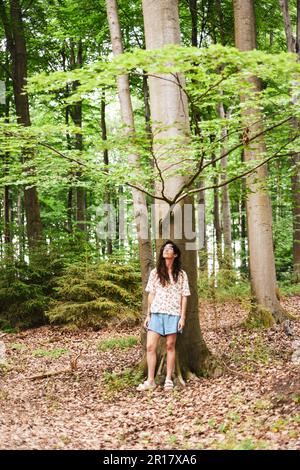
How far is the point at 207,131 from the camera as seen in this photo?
6.29m

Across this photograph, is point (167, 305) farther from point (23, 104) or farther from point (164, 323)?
point (23, 104)

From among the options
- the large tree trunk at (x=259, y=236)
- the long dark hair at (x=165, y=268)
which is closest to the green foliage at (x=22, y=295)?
the large tree trunk at (x=259, y=236)

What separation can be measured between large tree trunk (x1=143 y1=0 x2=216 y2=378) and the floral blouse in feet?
0.90

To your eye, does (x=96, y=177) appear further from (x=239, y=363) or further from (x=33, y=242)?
(x=33, y=242)

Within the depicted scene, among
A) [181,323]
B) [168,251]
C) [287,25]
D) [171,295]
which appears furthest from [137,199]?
[287,25]

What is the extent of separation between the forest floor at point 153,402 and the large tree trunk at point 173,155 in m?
0.39

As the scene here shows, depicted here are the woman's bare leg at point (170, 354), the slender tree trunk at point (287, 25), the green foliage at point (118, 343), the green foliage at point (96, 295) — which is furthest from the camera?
the green foliage at point (96, 295)

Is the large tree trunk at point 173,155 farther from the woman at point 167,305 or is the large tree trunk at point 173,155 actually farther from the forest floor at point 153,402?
the forest floor at point 153,402

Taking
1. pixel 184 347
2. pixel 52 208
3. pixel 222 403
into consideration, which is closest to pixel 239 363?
pixel 184 347

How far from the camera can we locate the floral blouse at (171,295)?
687 cm

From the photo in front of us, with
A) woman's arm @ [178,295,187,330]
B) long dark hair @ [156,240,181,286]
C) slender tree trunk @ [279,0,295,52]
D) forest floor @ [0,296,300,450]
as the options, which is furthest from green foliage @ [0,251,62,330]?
slender tree trunk @ [279,0,295,52]

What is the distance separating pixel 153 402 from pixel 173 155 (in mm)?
3295

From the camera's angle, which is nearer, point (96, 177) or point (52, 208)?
point (96, 177)
